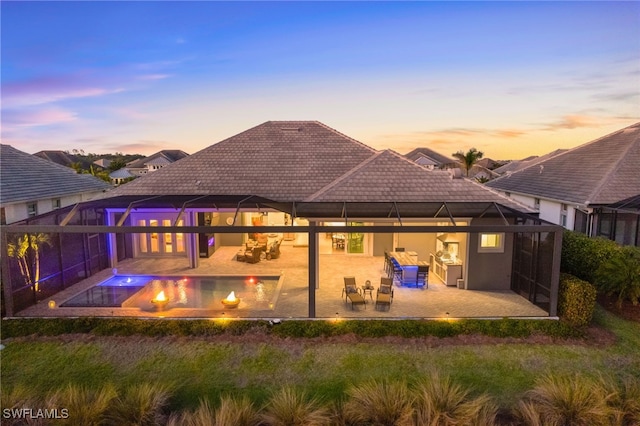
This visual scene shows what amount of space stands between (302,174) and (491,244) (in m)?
8.62

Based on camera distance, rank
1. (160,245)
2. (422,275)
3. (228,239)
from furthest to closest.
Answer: (228,239) < (160,245) < (422,275)

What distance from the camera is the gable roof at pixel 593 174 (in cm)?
1779

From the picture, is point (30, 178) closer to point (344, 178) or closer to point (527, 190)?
point (344, 178)

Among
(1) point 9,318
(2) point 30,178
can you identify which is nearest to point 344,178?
(1) point 9,318

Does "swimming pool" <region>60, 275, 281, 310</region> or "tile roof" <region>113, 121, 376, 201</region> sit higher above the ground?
"tile roof" <region>113, 121, 376, 201</region>

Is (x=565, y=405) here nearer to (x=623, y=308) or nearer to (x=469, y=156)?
(x=623, y=308)

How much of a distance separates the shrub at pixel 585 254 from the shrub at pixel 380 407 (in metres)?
9.64

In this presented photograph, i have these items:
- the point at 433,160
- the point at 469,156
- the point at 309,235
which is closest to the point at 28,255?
the point at 309,235

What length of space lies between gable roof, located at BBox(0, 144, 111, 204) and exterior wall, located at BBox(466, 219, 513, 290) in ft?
63.7

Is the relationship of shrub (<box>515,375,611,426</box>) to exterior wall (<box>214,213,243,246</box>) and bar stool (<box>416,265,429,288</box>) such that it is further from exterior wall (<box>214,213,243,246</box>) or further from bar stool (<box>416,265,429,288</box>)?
exterior wall (<box>214,213,243,246</box>)

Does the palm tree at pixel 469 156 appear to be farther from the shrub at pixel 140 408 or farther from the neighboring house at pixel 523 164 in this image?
the shrub at pixel 140 408

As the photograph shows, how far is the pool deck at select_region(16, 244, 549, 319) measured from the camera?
11.3 meters

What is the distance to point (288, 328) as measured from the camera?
33.5 feet

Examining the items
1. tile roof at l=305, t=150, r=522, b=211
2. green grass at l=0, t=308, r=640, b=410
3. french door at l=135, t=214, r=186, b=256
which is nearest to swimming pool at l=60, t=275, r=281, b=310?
green grass at l=0, t=308, r=640, b=410
